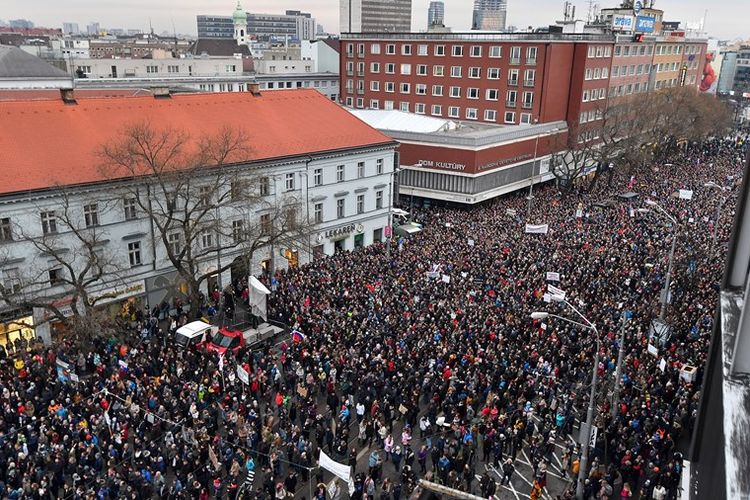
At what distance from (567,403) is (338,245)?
85.2ft

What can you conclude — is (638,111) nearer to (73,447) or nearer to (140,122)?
(140,122)

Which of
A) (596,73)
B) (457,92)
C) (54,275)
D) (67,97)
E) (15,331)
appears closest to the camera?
(15,331)

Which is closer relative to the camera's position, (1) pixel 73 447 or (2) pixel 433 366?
(1) pixel 73 447

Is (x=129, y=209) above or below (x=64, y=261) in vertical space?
above

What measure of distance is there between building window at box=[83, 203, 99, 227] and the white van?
7.96 meters

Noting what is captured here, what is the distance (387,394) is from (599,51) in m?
63.3

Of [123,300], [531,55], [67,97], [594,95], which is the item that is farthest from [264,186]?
[594,95]

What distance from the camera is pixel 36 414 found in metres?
23.0

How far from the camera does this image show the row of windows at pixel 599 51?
237 ft

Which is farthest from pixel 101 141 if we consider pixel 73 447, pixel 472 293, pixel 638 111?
pixel 638 111

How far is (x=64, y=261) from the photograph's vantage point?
29.4 metres

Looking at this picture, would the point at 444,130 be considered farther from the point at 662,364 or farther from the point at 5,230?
the point at 5,230

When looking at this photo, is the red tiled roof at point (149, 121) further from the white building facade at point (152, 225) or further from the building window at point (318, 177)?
the building window at point (318, 177)

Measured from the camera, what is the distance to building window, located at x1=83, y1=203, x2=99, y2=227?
107 feet
